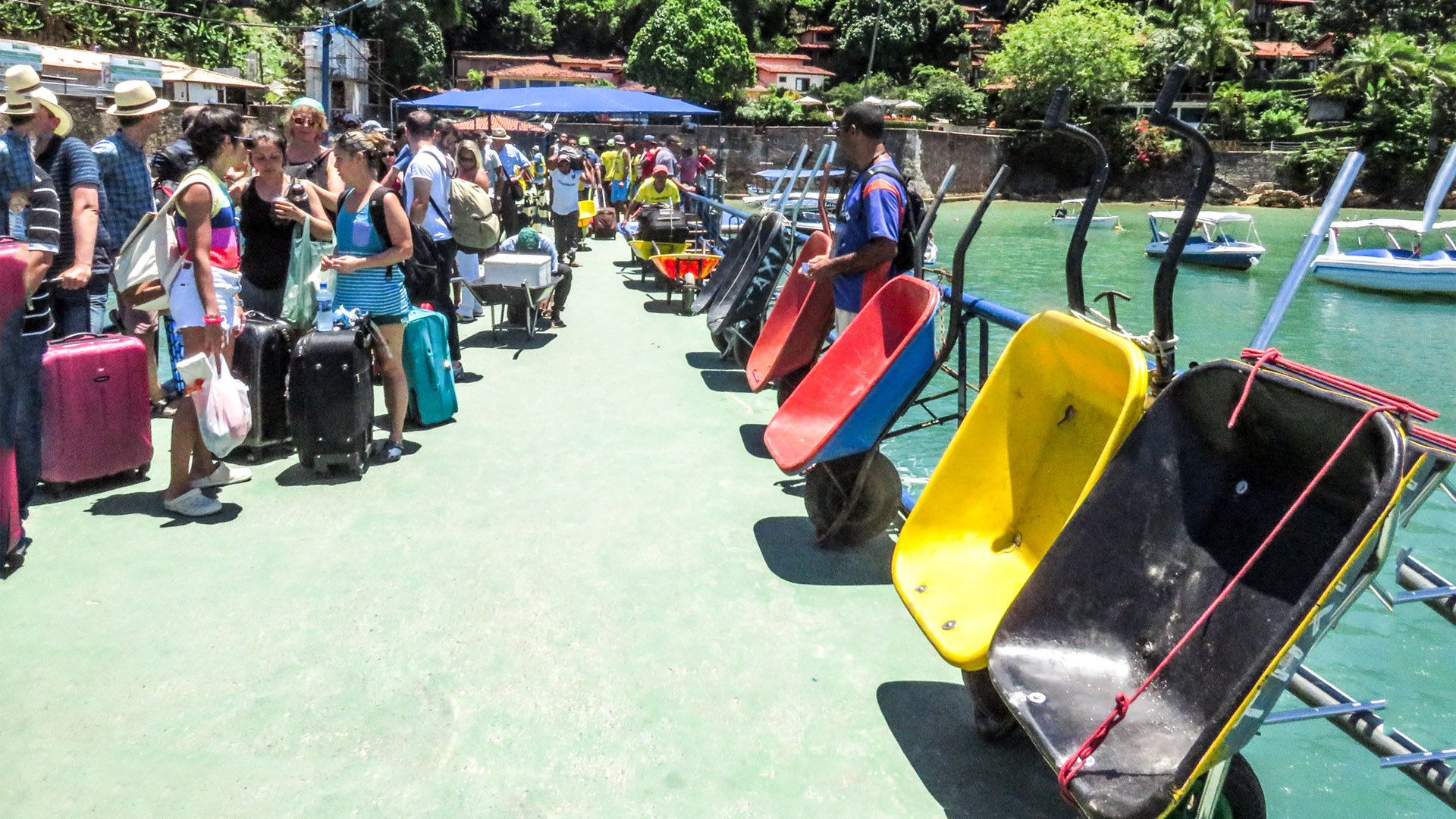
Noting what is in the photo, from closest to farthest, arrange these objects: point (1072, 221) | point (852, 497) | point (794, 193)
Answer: point (852, 497), point (794, 193), point (1072, 221)

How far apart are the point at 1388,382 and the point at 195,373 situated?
20.1m

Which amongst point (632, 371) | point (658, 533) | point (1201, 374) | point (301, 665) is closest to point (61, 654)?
point (301, 665)

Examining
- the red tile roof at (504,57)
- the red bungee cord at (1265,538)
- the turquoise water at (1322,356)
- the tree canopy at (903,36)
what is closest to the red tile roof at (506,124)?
the turquoise water at (1322,356)

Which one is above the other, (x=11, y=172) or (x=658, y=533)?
(x=11, y=172)

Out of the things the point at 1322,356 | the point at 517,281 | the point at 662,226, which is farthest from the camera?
the point at 1322,356

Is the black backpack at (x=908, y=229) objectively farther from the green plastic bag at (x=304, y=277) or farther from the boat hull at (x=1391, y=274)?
the boat hull at (x=1391, y=274)

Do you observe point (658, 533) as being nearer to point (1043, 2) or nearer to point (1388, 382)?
point (1388, 382)

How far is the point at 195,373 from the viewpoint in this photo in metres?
4.53

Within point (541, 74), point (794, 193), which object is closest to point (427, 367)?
point (794, 193)

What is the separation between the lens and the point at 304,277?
18.2ft

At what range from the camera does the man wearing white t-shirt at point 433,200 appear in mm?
6582

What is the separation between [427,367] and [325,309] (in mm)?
800

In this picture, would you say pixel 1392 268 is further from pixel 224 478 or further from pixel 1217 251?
pixel 224 478

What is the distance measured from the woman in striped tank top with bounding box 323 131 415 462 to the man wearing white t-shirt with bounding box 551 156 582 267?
267 inches
